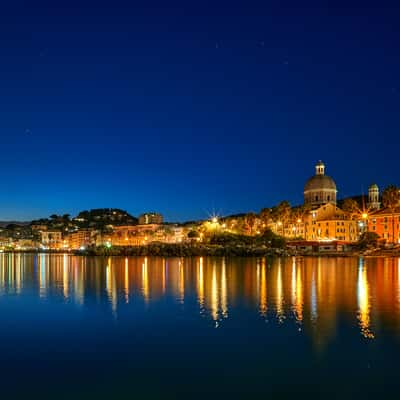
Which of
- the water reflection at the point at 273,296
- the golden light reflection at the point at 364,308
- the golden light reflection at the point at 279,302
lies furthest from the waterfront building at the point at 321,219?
the golden light reflection at the point at 279,302

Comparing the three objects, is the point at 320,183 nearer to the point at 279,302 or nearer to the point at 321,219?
the point at 321,219

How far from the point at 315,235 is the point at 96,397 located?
384 feet

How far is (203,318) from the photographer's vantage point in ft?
85.1

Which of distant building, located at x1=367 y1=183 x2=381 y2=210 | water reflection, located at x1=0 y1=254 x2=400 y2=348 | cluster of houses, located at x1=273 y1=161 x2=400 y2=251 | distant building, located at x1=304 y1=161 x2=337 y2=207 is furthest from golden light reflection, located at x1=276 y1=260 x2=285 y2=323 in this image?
distant building, located at x1=367 y1=183 x2=381 y2=210

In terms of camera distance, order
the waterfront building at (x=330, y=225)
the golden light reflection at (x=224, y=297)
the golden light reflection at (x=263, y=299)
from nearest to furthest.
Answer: the golden light reflection at (x=263, y=299) < the golden light reflection at (x=224, y=297) < the waterfront building at (x=330, y=225)

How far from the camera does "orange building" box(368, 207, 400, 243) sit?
356 feet

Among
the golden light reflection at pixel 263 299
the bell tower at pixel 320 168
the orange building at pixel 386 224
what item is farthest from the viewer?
the bell tower at pixel 320 168

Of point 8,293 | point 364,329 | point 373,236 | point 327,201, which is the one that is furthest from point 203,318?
point 327,201

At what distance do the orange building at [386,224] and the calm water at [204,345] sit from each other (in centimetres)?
7828

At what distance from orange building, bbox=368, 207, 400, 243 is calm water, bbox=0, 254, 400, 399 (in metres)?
78.3

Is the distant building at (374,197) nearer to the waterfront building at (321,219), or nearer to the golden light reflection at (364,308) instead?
the waterfront building at (321,219)

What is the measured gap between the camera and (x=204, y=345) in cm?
2009

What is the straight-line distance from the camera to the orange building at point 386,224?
10850 centimetres

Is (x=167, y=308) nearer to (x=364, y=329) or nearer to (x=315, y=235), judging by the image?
(x=364, y=329)
